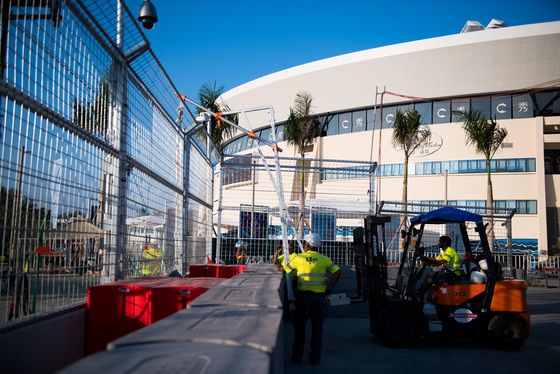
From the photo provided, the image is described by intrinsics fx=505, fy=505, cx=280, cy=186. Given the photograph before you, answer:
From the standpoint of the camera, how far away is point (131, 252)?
22.5ft

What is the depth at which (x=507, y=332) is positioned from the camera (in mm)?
8531

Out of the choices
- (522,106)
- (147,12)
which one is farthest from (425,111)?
→ (147,12)

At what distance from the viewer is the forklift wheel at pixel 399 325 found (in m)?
8.56

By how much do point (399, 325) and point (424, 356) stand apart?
733mm

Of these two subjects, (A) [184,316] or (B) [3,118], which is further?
(B) [3,118]

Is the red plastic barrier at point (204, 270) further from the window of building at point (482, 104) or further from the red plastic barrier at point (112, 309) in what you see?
the window of building at point (482, 104)

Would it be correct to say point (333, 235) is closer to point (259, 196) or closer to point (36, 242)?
point (259, 196)

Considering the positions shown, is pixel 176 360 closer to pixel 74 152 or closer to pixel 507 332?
pixel 74 152

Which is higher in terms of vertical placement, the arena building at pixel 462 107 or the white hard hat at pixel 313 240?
the arena building at pixel 462 107

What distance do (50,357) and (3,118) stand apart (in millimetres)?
2123

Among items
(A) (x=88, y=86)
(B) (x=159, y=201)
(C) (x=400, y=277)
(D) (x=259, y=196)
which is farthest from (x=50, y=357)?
(D) (x=259, y=196)

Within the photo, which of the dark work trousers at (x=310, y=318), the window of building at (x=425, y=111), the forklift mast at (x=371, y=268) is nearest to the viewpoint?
the dark work trousers at (x=310, y=318)

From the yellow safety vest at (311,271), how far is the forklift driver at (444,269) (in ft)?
8.26

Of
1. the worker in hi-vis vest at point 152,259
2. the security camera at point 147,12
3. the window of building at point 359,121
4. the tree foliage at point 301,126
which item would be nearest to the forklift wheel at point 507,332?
the worker in hi-vis vest at point 152,259
